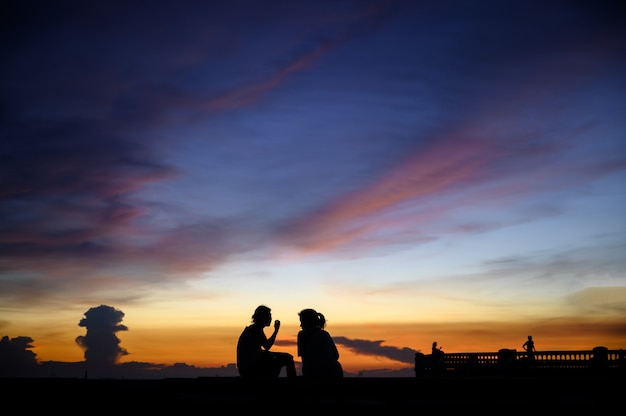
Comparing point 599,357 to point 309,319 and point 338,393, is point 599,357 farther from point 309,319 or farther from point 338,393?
point 338,393

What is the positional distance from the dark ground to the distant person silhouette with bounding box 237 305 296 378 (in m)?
2.64

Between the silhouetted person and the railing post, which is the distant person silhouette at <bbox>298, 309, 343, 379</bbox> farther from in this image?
the silhouetted person

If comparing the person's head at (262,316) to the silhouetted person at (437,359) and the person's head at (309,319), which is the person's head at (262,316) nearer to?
the person's head at (309,319)

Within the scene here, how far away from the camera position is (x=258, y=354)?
11500 millimetres

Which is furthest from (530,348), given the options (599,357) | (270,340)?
(270,340)

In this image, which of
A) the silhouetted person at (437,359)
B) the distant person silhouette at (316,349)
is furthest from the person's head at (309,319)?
the silhouetted person at (437,359)

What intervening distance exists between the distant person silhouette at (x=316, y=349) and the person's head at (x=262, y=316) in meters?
1.09

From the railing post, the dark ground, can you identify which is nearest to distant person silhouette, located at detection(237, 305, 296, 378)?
the dark ground

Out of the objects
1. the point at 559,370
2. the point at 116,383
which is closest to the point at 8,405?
the point at 116,383

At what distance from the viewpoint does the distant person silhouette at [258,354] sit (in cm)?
1145

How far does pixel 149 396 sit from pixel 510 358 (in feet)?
84.2

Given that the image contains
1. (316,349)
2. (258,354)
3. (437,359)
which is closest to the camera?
(316,349)

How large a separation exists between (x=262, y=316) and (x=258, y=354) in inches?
28.7

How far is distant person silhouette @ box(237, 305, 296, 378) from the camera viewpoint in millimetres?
11453
